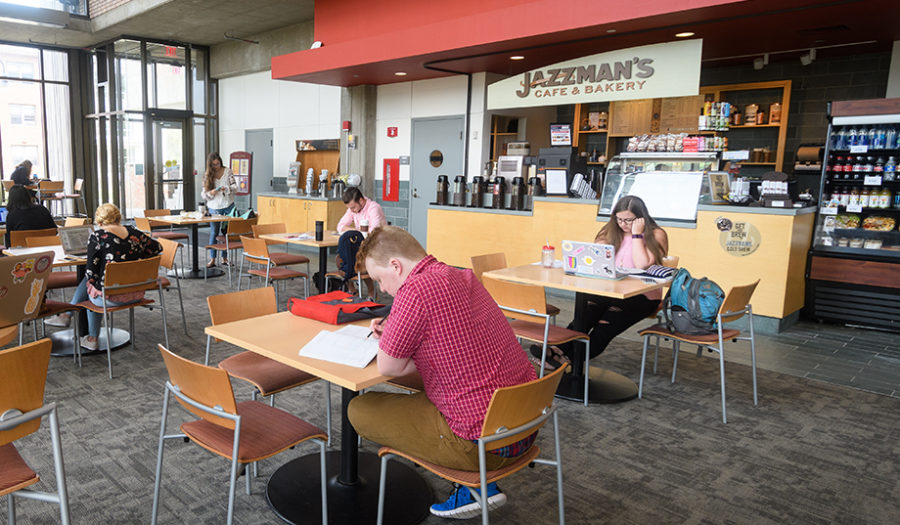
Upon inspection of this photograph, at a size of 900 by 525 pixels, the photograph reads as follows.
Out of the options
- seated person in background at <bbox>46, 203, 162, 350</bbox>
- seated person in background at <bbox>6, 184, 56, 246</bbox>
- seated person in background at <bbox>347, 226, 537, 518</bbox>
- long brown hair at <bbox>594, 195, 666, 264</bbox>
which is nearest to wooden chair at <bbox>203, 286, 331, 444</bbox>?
seated person in background at <bbox>347, 226, 537, 518</bbox>

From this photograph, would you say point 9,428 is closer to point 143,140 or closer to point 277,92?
point 277,92

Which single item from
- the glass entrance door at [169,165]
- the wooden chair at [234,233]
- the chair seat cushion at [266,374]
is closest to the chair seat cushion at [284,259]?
the wooden chair at [234,233]

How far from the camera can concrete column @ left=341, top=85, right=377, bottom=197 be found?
9984 mm

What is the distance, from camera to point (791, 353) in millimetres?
5098

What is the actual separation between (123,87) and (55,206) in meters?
3.55

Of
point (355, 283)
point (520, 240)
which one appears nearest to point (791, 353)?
point (520, 240)

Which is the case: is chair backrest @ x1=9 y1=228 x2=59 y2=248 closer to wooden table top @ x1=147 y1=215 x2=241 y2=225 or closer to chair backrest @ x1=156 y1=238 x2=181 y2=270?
chair backrest @ x1=156 y1=238 x2=181 y2=270

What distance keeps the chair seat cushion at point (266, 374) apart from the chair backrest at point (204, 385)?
1.85 feet

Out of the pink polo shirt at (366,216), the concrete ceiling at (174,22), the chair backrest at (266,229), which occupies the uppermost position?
the concrete ceiling at (174,22)

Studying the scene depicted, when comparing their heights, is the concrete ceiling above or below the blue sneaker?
above

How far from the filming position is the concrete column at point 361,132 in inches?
393

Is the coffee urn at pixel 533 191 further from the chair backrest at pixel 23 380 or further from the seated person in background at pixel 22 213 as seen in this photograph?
the chair backrest at pixel 23 380

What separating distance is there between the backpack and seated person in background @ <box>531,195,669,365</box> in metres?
0.28

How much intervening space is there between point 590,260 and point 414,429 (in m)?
2.15
